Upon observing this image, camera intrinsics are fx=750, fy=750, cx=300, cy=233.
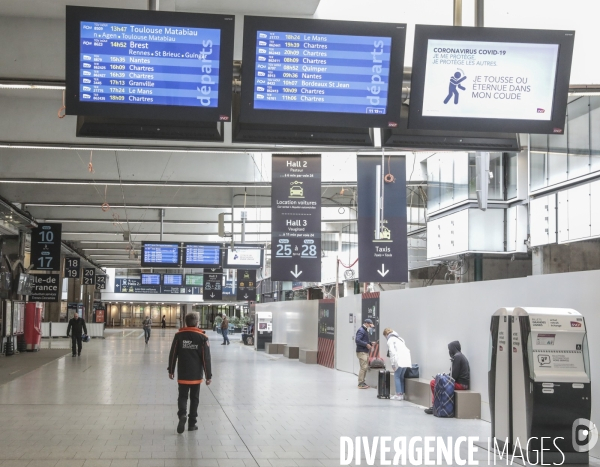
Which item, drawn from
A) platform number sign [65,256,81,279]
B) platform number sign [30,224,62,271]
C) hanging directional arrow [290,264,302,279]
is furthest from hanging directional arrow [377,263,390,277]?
platform number sign [65,256,81,279]

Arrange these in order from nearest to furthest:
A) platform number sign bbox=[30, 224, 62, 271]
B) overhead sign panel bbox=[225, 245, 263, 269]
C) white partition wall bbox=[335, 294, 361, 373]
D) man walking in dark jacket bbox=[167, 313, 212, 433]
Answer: man walking in dark jacket bbox=[167, 313, 212, 433], white partition wall bbox=[335, 294, 361, 373], platform number sign bbox=[30, 224, 62, 271], overhead sign panel bbox=[225, 245, 263, 269]

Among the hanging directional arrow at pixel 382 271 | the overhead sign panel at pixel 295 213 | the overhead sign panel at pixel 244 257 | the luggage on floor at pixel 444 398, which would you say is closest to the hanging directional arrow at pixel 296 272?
the overhead sign panel at pixel 295 213

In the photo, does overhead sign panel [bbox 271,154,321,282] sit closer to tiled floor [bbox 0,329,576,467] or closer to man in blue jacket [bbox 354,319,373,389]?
man in blue jacket [bbox 354,319,373,389]

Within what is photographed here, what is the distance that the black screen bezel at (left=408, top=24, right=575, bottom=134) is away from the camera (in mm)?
6316

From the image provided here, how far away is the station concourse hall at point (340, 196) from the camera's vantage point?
6.31m

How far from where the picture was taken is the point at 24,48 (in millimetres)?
9617

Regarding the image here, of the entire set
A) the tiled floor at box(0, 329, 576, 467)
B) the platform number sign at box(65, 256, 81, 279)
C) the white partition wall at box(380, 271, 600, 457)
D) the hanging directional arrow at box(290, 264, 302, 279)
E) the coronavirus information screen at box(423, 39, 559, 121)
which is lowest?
the tiled floor at box(0, 329, 576, 467)

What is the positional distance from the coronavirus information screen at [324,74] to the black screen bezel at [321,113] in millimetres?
43

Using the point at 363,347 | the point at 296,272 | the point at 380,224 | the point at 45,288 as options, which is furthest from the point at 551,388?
the point at 45,288

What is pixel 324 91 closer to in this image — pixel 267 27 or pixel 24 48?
pixel 267 27

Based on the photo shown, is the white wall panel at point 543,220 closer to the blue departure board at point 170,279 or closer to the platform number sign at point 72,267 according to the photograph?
the blue departure board at point 170,279

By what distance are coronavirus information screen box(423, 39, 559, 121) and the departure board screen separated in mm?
17968

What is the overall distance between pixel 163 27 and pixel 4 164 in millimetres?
13105

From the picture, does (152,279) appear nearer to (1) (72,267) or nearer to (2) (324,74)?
(1) (72,267)
